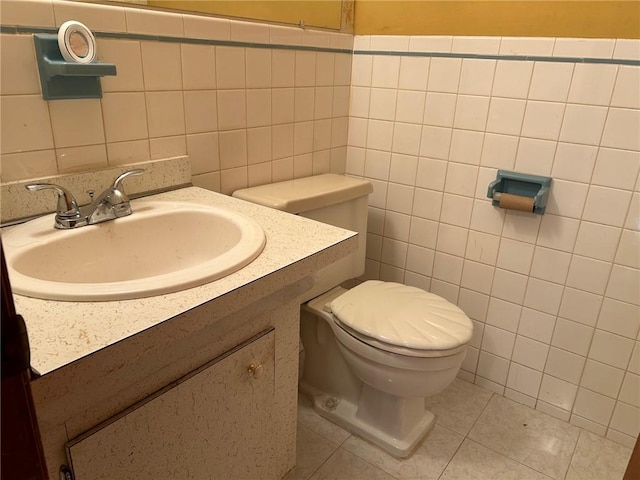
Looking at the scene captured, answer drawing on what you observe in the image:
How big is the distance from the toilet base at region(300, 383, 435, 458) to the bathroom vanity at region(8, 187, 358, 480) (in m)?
0.34

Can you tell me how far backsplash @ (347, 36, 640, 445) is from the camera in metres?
1.44

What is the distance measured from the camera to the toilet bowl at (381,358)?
136cm

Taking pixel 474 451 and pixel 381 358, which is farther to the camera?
pixel 474 451

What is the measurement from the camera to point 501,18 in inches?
59.6

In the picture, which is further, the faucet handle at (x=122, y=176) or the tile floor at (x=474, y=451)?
the tile floor at (x=474, y=451)

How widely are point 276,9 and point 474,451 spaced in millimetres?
1556

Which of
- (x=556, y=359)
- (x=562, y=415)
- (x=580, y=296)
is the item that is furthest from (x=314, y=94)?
(x=562, y=415)

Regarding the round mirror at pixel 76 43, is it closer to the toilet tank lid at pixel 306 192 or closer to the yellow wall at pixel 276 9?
the yellow wall at pixel 276 9

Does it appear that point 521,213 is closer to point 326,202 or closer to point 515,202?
point 515,202

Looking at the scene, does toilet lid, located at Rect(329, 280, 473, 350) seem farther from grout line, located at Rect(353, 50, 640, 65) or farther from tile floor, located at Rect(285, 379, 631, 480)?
grout line, located at Rect(353, 50, 640, 65)

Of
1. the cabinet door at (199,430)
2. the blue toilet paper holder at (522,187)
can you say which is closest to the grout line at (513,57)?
the blue toilet paper holder at (522,187)

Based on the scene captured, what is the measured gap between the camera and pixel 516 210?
1.60m

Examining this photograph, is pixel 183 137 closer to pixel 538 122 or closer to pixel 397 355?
pixel 397 355

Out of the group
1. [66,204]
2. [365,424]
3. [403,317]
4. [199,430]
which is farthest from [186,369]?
[365,424]
